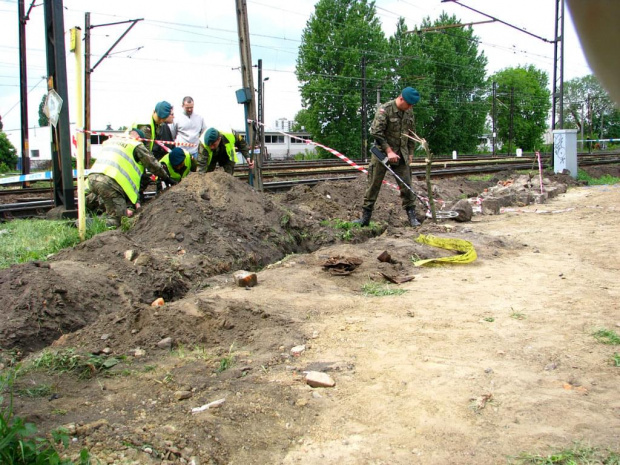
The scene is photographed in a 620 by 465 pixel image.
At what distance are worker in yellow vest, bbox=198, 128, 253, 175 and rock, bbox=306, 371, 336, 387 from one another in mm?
5852

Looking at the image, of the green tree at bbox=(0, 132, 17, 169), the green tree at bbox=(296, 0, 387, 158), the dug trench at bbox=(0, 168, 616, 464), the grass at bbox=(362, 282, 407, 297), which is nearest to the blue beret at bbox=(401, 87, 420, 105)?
the dug trench at bbox=(0, 168, 616, 464)

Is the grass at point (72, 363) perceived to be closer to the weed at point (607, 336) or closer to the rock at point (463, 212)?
the weed at point (607, 336)

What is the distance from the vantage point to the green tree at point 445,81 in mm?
50688

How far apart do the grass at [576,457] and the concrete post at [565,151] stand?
18498 millimetres

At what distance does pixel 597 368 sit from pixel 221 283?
3.41 m

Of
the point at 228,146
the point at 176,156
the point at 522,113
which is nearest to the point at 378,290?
the point at 176,156

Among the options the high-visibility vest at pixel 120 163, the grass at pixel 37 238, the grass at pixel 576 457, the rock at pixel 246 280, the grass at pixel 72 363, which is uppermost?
the high-visibility vest at pixel 120 163

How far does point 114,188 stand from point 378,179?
3.87m

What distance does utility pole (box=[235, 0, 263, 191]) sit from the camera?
33.8 feet

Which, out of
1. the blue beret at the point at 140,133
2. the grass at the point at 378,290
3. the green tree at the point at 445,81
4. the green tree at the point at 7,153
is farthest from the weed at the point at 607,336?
the green tree at the point at 445,81

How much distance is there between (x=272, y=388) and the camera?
118 inches

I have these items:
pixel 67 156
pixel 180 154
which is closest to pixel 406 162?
pixel 180 154

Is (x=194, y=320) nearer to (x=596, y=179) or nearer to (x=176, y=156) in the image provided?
(x=176, y=156)

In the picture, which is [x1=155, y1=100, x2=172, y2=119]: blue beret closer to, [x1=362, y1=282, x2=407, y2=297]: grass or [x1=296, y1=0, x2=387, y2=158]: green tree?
[x1=362, y1=282, x2=407, y2=297]: grass
